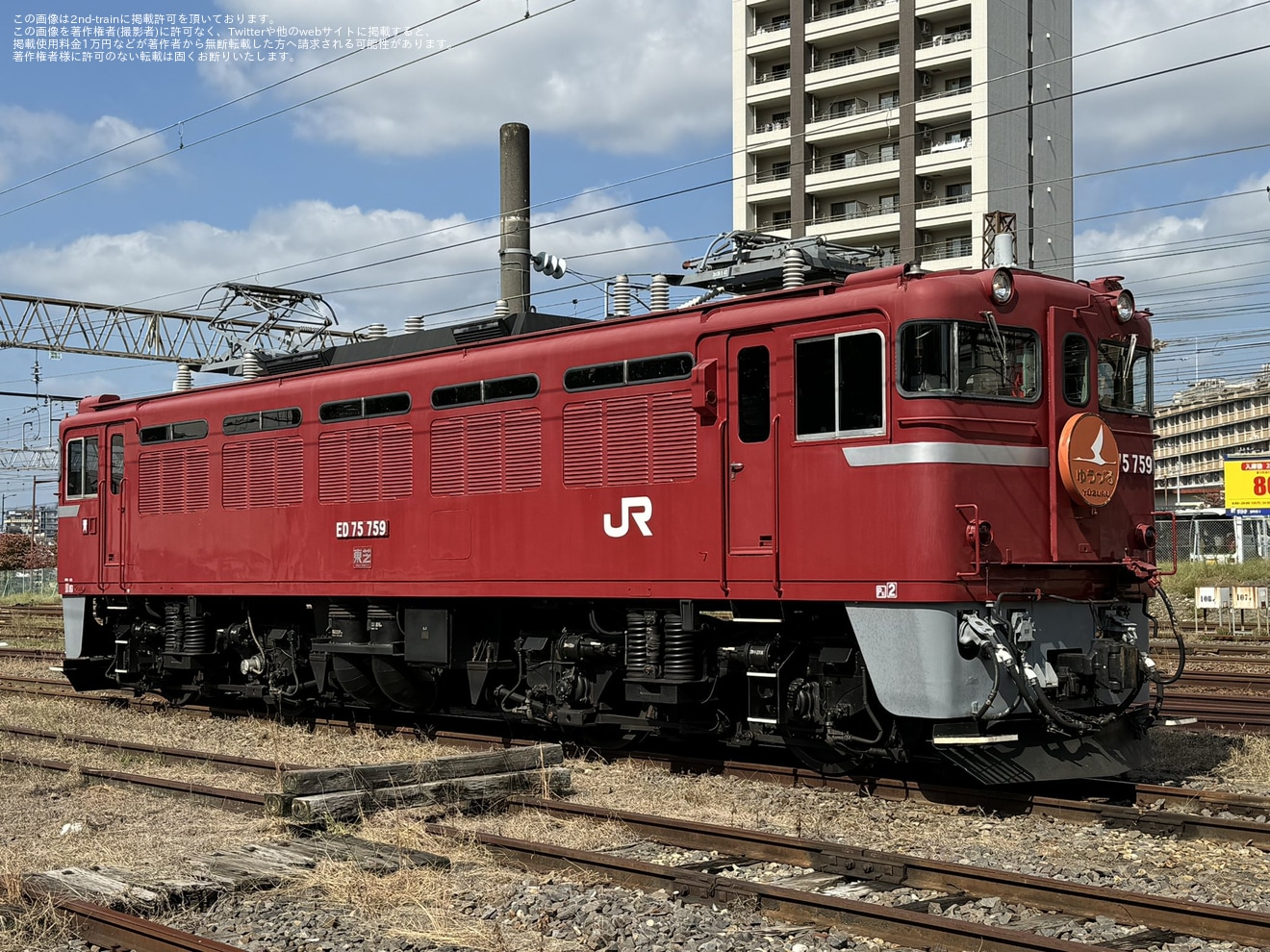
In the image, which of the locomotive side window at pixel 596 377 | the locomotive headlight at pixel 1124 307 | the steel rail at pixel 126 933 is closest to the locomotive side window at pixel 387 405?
the locomotive side window at pixel 596 377

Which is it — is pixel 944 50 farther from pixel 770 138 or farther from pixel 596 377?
pixel 596 377

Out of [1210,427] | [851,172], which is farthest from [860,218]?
[1210,427]

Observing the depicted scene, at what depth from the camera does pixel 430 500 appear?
14391 mm

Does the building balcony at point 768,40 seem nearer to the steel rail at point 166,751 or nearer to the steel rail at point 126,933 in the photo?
the steel rail at point 166,751

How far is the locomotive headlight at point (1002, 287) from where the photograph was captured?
34.7ft

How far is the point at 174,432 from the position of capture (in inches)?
708

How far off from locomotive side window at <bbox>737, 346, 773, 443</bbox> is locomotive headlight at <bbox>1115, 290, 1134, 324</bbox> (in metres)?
3.11

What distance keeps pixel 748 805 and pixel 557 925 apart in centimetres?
351

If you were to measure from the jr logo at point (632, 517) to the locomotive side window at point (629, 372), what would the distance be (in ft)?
3.63

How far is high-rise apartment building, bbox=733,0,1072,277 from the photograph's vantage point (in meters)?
60.8

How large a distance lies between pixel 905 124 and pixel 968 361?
5474 cm

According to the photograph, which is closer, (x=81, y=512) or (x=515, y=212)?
(x=81, y=512)

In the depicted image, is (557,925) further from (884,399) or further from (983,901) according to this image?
(884,399)

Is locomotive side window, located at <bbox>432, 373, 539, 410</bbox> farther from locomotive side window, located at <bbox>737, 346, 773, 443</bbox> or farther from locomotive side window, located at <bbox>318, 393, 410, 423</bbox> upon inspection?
locomotive side window, located at <bbox>737, 346, 773, 443</bbox>
